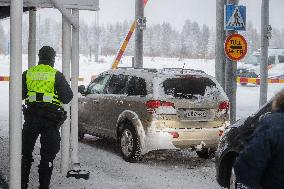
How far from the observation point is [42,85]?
670 centimetres

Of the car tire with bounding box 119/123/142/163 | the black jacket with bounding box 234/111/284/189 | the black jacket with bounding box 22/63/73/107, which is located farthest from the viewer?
the car tire with bounding box 119/123/142/163

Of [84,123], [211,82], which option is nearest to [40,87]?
[211,82]

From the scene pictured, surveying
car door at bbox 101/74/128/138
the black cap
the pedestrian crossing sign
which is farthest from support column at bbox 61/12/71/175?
the pedestrian crossing sign

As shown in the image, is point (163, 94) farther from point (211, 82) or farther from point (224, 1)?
point (224, 1)

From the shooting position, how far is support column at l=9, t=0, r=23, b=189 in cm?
571

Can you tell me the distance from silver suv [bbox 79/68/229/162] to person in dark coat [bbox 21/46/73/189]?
2.80m

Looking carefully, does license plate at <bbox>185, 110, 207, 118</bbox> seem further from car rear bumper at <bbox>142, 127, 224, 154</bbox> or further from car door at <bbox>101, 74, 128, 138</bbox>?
car door at <bbox>101, 74, 128, 138</bbox>

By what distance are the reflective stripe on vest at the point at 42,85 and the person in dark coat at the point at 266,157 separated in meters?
3.71

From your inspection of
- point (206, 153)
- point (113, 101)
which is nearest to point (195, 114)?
point (206, 153)

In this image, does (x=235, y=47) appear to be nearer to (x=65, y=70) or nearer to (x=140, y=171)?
(x=140, y=171)

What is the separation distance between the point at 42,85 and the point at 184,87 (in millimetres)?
3419

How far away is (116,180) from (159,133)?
4.81 feet

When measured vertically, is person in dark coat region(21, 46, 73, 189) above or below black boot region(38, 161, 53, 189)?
above

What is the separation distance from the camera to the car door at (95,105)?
1091 centimetres
